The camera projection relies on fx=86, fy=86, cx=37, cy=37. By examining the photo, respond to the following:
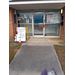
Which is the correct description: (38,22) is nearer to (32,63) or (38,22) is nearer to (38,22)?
(38,22)

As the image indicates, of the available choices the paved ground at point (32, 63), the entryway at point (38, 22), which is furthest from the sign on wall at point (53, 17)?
the paved ground at point (32, 63)

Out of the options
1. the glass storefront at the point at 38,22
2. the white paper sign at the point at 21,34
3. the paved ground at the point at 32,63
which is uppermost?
the glass storefront at the point at 38,22

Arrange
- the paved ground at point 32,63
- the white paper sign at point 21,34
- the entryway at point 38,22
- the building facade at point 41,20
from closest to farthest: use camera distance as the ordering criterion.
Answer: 1. the paved ground at point 32,63
2. the white paper sign at point 21,34
3. the building facade at point 41,20
4. the entryway at point 38,22

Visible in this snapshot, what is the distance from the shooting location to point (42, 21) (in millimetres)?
8047

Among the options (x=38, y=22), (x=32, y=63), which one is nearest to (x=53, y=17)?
(x=38, y=22)

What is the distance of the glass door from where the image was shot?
313 inches

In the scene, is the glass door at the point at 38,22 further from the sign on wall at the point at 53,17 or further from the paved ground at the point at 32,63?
the paved ground at the point at 32,63

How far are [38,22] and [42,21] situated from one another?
386 mm

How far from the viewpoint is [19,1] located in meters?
5.45

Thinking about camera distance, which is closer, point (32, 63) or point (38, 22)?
point (32, 63)

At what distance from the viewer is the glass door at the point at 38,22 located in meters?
7.94
